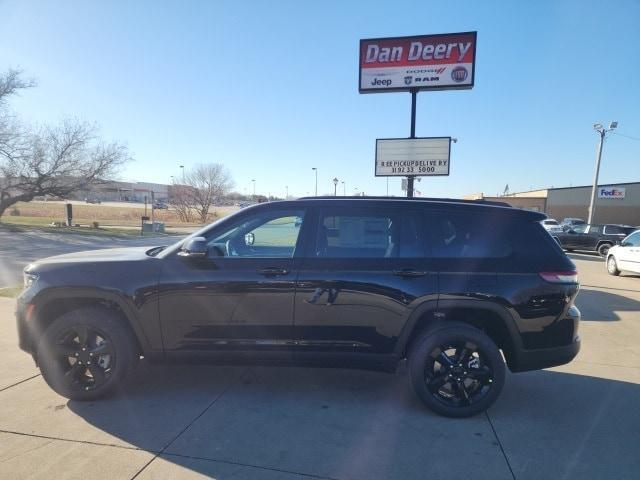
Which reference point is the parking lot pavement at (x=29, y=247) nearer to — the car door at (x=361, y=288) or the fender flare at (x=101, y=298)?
the fender flare at (x=101, y=298)

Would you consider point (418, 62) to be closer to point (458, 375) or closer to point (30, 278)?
point (458, 375)

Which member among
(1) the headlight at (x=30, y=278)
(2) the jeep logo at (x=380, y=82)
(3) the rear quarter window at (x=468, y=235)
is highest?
(2) the jeep logo at (x=380, y=82)

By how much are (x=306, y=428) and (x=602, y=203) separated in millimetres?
58192

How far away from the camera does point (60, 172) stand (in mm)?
29266

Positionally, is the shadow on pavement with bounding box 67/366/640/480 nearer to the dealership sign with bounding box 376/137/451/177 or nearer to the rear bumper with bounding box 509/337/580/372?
the rear bumper with bounding box 509/337/580/372

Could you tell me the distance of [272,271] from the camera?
3447 mm

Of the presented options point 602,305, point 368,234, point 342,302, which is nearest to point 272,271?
point 342,302

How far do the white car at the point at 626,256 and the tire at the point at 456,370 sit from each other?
36.0ft

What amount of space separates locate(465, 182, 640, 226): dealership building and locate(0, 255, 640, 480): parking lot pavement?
47792mm

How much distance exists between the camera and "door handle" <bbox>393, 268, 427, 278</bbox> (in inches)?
135

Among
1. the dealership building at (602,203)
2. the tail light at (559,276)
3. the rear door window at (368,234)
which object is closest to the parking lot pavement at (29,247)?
the rear door window at (368,234)

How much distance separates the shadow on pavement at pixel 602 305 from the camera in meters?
7.14

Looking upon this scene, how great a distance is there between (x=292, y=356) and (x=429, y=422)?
127 cm

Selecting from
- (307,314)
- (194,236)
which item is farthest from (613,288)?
(194,236)
